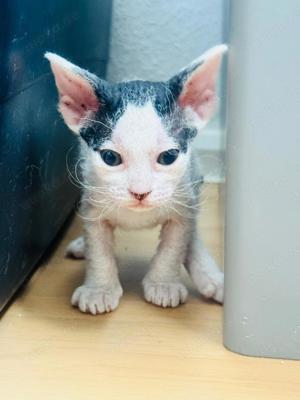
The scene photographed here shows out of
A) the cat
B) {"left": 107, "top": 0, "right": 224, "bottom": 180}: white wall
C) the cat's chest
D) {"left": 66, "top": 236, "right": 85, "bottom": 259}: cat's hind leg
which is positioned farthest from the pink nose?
{"left": 107, "top": 0, "right": 224, "bottom": 180}: white wall

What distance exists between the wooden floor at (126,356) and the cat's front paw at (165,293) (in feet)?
0.04

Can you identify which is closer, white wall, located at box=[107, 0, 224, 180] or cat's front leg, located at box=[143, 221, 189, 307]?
cat's front leg, located at box=[143, 221, 189, 307]

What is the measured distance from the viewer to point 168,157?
0.97m

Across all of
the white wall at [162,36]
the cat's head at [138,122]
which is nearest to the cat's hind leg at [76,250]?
the cat's head at [138,122]

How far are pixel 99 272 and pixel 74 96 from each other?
0.29 metres

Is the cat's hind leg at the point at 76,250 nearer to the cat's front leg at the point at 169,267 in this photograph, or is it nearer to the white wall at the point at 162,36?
the cat's front leg at the point at 169,267

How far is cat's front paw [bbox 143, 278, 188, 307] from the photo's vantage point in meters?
1.10

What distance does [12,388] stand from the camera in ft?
2.89

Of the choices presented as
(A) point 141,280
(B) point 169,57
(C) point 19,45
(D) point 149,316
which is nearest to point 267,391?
(D) point 149,316

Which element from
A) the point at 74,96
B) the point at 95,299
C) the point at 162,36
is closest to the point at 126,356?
the point at 95,299

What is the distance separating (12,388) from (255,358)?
33 cm

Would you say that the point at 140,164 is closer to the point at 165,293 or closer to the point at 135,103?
the point at 135,103

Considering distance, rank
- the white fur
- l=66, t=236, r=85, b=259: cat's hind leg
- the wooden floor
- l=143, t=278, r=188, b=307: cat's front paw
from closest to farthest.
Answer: the wooden floor < the white fur < l=143, t=278, r=188, b=307: cat's front paw < l=66, t=236, r=85, b=259: cat's hind leg

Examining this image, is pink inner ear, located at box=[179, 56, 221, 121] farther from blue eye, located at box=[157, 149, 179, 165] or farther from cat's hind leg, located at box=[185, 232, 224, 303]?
cat's hind leg, located at box=[185, 232, 224, 303]
